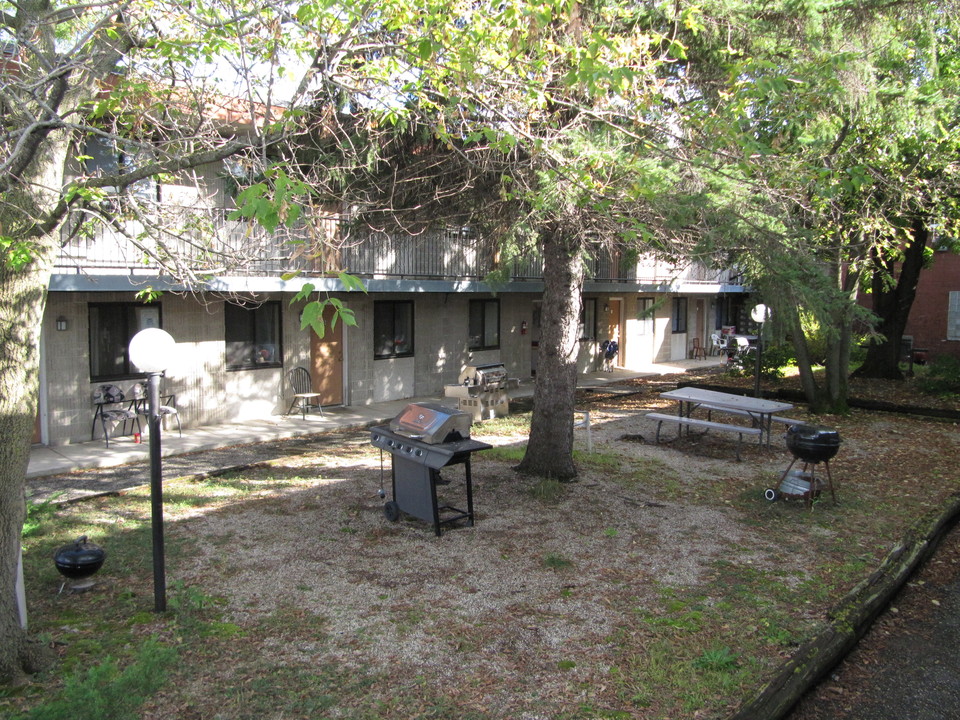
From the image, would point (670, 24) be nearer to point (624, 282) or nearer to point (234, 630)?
point (234, 630)

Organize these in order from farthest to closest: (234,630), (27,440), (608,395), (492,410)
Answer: (608,395)
(492,410)
(234,630)
(27,440)

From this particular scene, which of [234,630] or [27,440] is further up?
[27,440]

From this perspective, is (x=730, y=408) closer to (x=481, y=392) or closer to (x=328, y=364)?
(x=481, y=392)

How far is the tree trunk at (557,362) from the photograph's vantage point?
10164mm

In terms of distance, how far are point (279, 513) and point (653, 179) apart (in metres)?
5.64

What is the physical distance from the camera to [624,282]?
2344 centimetres

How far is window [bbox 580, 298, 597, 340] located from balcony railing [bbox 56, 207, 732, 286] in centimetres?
115

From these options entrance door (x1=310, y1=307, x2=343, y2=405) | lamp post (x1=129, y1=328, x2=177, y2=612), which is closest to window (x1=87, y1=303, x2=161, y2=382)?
entrance door (x1=310, y1=307, x2=343, y2=405)

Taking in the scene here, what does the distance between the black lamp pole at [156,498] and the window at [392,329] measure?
36.9 feet

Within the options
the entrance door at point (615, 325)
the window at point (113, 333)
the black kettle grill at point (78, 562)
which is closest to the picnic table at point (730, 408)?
the window at point (113, 333)

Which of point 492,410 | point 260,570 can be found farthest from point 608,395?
point 260,570

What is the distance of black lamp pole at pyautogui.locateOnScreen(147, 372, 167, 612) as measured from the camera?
608 cm

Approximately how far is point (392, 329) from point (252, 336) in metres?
3.76

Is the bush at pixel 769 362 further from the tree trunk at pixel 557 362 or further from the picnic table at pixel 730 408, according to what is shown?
the tree trunk at pixel 557 362
